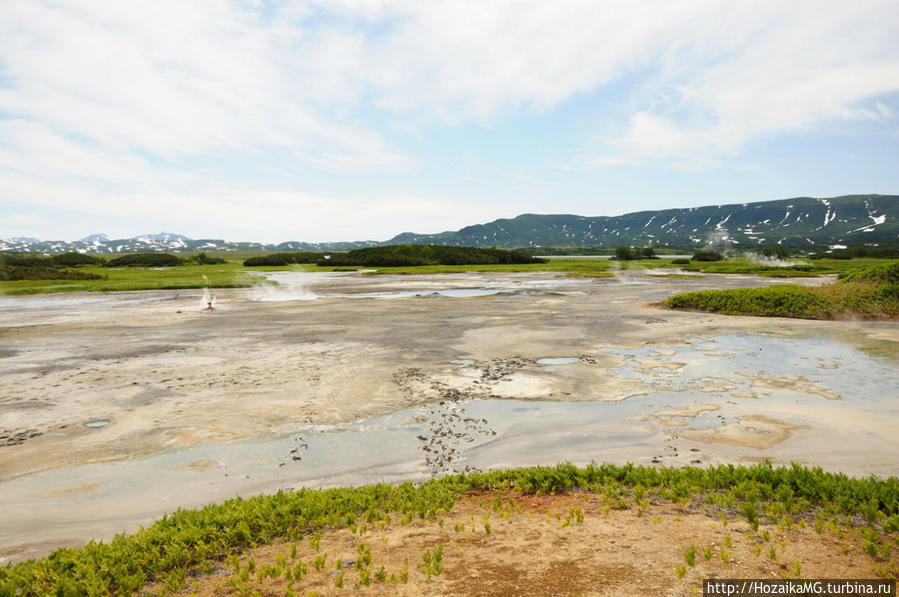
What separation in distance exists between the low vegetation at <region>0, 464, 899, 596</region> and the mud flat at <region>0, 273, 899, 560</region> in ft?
3.94

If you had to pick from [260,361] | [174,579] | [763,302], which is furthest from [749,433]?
[763,302]

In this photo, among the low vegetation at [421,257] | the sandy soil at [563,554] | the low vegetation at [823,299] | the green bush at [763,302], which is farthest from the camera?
the low vegetation at [421,257]

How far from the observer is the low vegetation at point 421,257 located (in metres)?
134

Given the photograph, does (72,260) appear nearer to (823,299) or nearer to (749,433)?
(823,299)

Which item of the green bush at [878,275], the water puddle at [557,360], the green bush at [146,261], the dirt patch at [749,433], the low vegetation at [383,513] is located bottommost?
the dirt patch at [749,433]

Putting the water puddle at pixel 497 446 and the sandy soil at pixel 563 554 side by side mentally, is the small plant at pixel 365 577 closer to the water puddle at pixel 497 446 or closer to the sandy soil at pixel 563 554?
the sandy soil at pixel 563 554

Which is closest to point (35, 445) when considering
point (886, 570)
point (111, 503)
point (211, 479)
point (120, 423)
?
point (120, 423)

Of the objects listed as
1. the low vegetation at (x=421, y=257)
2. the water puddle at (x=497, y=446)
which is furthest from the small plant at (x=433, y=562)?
the low vegetation at (x=421, y=257)

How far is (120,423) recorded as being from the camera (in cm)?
1263

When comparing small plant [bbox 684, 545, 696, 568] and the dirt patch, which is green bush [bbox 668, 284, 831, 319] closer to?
the dirt patch

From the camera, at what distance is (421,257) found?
458 feet

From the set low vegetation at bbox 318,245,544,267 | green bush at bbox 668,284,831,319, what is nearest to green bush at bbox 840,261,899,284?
green bush at bbox 668,284,831,319

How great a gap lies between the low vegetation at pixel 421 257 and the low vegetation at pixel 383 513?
124924 mm

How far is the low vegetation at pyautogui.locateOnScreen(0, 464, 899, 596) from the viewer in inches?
242
